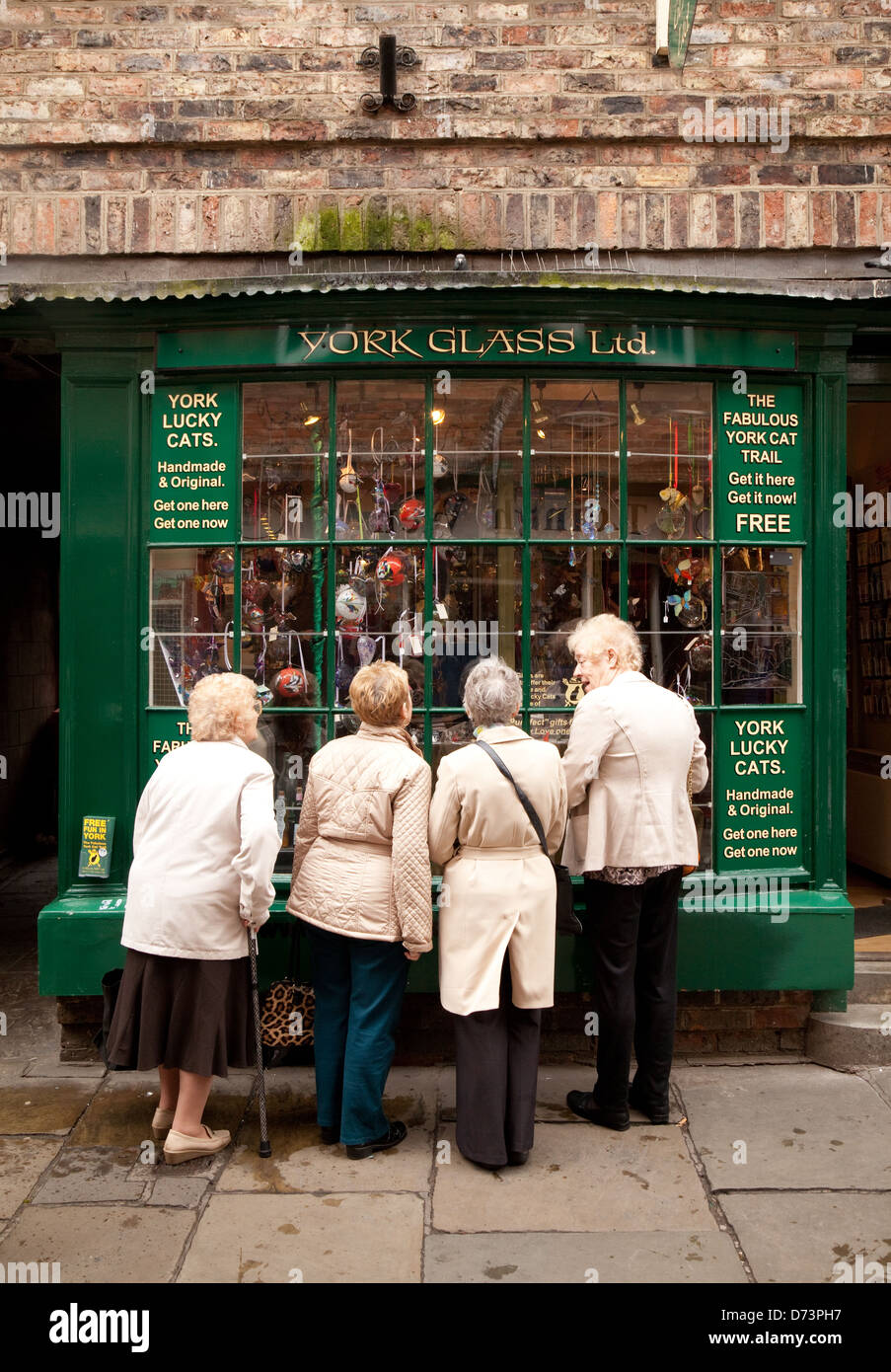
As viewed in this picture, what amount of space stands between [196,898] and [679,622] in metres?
2.59

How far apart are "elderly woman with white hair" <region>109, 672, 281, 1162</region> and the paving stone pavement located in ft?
1.14

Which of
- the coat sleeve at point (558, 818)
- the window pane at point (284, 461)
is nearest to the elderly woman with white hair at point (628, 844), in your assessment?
the coat sleeve at point (558, 818)

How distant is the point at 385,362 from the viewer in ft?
15.8

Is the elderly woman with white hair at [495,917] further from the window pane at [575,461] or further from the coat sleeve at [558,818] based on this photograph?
the window pane at [575,461]

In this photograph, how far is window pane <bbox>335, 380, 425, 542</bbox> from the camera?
497 centimetres

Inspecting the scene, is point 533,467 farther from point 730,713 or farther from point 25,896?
point 25,896

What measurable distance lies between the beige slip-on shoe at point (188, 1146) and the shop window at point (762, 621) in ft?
9.98

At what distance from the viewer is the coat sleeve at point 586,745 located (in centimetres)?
412

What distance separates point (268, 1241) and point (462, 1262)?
2.10 feet

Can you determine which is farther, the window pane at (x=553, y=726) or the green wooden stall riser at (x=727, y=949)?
the window pane at (x=553, y=726)

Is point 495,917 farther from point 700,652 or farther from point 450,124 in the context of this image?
point 450,124

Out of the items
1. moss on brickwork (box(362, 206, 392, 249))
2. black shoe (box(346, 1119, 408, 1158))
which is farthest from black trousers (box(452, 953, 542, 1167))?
moss on brickwork (box(362, 206, 392, 249))

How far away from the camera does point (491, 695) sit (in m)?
3.93

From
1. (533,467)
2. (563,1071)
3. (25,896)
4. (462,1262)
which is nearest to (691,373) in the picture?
(533,467)
